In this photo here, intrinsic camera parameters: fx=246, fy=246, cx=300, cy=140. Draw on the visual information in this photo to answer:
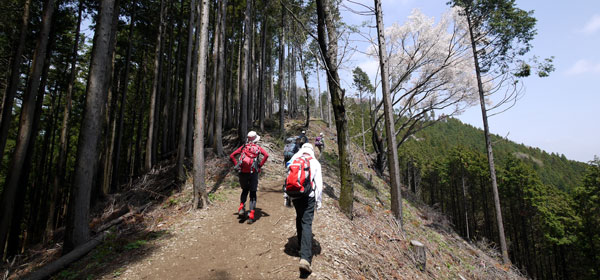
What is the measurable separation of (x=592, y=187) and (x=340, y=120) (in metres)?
27.6

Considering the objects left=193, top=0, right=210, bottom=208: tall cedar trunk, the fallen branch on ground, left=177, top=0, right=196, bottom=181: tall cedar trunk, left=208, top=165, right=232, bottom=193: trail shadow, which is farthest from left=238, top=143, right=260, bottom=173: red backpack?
left=177, top=0, right=196, bottom=181: tall cedar trunk

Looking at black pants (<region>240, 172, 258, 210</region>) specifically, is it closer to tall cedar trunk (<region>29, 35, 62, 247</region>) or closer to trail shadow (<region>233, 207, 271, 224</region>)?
trail shadow (<region>233, 207, 271, 224</region>)

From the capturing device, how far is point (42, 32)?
708cm

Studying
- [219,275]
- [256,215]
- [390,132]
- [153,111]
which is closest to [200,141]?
[256,215]

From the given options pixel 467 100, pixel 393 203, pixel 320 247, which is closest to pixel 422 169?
pixel 467 100

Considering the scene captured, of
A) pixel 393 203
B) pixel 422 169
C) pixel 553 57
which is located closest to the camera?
pixel 393 203

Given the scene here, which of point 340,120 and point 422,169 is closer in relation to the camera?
point 340,120

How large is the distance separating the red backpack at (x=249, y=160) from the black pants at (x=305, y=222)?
1.77m

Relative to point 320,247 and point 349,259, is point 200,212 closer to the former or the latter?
point 320,247

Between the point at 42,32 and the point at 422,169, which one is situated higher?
the point at 42,32

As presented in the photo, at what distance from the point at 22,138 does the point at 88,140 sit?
4.35 meters

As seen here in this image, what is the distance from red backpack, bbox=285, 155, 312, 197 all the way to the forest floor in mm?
1192

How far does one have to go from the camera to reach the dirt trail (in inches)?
149

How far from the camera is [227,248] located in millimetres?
4602
